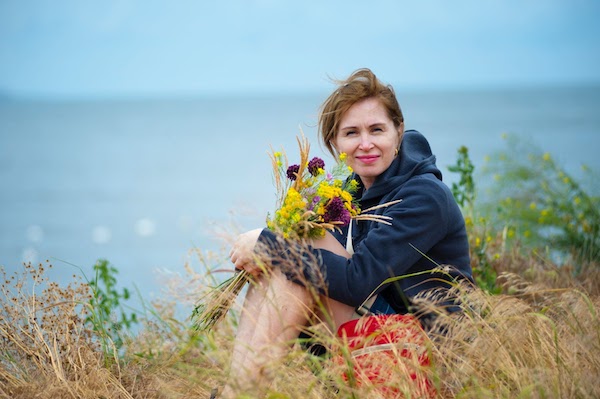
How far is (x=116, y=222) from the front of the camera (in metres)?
11.6

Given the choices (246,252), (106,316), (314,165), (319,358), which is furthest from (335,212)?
(106,316)

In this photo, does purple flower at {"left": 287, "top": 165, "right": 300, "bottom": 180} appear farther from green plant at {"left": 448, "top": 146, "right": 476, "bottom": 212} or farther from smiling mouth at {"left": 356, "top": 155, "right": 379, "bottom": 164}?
green plant at {"left": 448, "top": 146, "right": 476, "bottom": 212}

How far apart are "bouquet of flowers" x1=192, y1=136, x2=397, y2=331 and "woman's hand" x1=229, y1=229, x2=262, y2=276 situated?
48 mm

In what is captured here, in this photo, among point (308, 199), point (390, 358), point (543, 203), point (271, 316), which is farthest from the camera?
point (543, 203)

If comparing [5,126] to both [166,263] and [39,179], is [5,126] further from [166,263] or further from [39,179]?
[166,263]

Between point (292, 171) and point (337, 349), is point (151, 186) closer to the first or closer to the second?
point (292, 171)

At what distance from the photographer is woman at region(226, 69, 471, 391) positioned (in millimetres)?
2768

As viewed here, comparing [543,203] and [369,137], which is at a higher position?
[369,137]

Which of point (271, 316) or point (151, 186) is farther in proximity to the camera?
point (151, 186)

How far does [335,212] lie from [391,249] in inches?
10.4

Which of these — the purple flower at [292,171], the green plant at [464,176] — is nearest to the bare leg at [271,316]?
the purple flower at [292,171]

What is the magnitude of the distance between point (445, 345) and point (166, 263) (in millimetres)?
5955

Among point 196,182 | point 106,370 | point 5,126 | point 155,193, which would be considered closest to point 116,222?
point 155,193

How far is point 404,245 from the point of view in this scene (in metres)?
2.89
